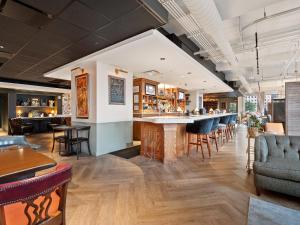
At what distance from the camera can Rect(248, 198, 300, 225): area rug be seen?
1.88m

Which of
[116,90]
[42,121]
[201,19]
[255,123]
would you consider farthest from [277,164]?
Answer: [42,121]

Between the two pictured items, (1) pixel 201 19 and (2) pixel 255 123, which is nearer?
(1) pixel 201 19

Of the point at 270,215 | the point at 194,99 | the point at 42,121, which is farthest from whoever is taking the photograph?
the point at 194,99

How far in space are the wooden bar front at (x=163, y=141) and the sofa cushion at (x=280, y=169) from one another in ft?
6.22

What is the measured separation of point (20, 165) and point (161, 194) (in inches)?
73.8

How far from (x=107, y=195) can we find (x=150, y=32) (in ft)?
9.15

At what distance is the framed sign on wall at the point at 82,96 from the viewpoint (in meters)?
4.94

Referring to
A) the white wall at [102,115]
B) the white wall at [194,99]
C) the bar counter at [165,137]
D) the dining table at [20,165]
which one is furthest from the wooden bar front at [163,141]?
the white wall at [194,99]

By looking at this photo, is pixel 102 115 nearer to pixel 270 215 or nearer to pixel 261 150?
pixel 261 150

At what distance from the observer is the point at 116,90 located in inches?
202

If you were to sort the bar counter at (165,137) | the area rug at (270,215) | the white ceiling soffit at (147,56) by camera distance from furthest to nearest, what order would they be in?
the bar counter at (165,137) → the white ceiling soffit at (147,56) → the area rug at (270,215)

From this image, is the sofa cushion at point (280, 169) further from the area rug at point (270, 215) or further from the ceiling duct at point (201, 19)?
the ceiling duct at point (201, 19)

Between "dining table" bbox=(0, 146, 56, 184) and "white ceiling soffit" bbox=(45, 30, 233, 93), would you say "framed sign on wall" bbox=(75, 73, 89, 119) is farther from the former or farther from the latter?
"dining table" bbox=(0, 146, 56, 184)

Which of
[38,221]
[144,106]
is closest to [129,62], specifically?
[144,106]
